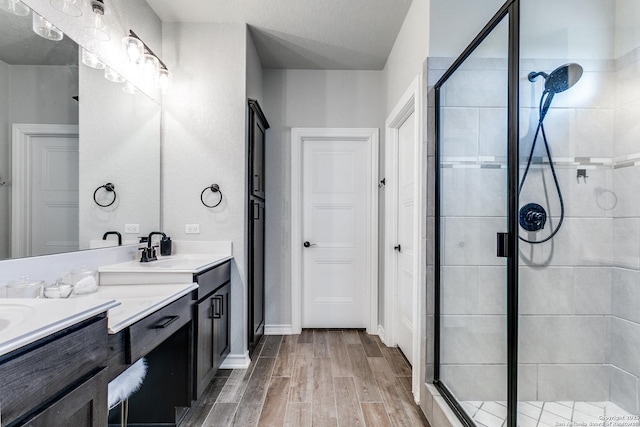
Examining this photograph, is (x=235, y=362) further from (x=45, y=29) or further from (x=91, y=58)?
(x=45, y=29)

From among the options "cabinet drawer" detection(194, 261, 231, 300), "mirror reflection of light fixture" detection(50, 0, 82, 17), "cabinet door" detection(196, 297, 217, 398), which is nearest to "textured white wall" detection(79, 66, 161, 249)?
"mirror reflection of light fixture" detection(50, 0, 82, 17)

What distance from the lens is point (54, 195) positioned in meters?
1.56

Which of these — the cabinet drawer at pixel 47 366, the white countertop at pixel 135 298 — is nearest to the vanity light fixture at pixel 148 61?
the white countertop at pixel 135 298

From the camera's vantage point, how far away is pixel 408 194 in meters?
2.61

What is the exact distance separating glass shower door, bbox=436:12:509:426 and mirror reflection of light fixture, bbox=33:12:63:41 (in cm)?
202

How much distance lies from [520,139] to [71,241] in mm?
2201

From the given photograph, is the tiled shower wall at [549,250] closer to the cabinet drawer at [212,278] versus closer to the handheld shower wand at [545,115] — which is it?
the handheld shower wand at [545,115]

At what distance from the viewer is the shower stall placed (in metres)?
1.53

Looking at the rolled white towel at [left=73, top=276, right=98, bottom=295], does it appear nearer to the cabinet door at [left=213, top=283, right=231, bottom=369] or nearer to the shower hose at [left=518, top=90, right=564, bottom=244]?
the cabinet door at [left=213, top=283, right=231, bottom=369]

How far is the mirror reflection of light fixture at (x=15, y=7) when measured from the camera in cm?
132

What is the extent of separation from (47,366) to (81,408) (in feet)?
0.66

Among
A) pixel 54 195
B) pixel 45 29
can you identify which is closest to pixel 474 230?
pixel 54 195


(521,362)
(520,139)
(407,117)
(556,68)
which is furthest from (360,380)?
(556,68)

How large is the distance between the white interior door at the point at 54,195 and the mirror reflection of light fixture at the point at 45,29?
466mm
